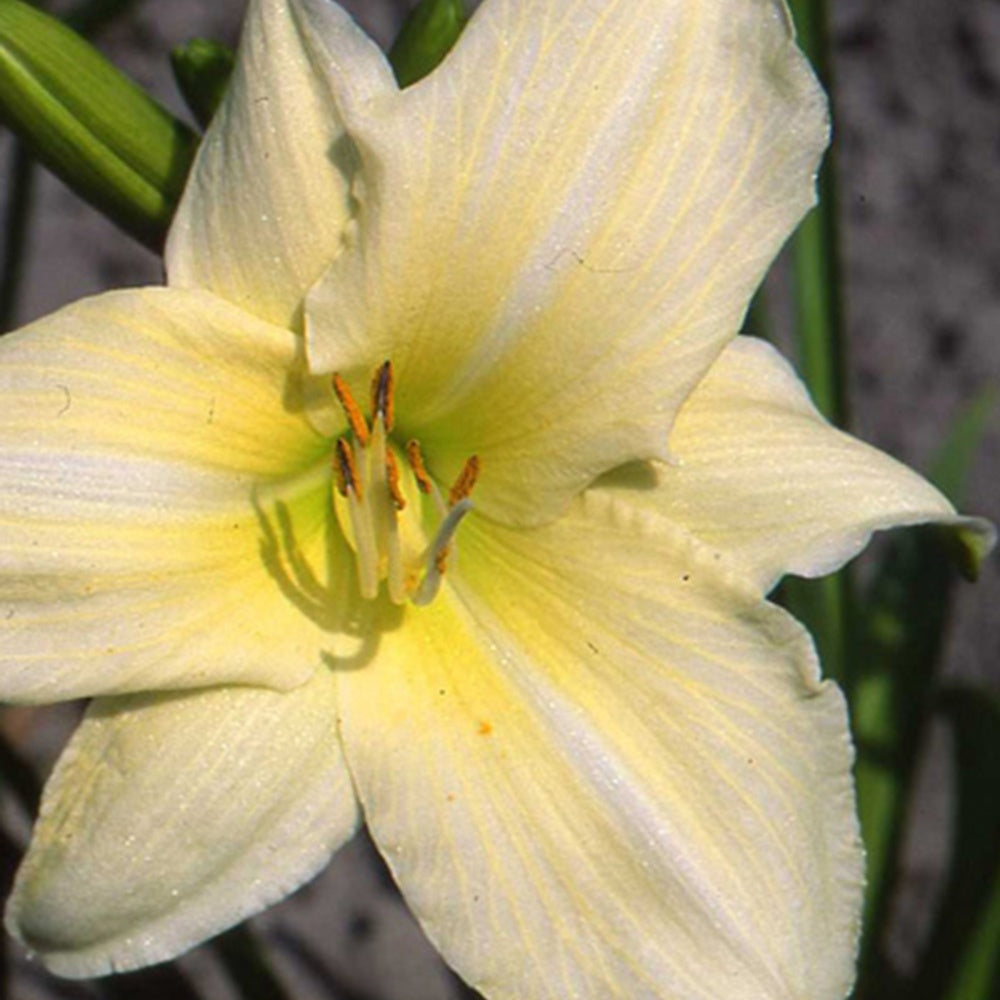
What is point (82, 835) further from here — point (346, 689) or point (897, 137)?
point (897, 137)

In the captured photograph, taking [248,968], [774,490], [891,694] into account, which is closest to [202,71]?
[774,490]

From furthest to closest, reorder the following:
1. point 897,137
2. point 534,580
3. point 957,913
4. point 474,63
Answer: point 897,137, point 957,913, point 534,580, point 474,63

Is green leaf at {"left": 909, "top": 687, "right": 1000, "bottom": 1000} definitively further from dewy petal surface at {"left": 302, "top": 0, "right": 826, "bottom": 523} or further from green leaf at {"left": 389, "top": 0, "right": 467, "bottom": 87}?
green leaf at {"left": 389, "top": 0, "right": 467, "bottom": 87}

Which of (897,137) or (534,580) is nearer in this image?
(534,580)

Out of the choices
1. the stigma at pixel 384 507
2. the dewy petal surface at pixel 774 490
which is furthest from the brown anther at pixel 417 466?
the dewy petal surface at pixel 774 490

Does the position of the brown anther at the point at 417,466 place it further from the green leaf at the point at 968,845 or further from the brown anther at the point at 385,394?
the green leaf at the point at 968,845

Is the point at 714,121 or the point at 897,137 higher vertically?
the point at 714,121

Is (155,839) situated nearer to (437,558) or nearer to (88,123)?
(437,558)

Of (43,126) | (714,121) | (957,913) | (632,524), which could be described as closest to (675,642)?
(632,524)
